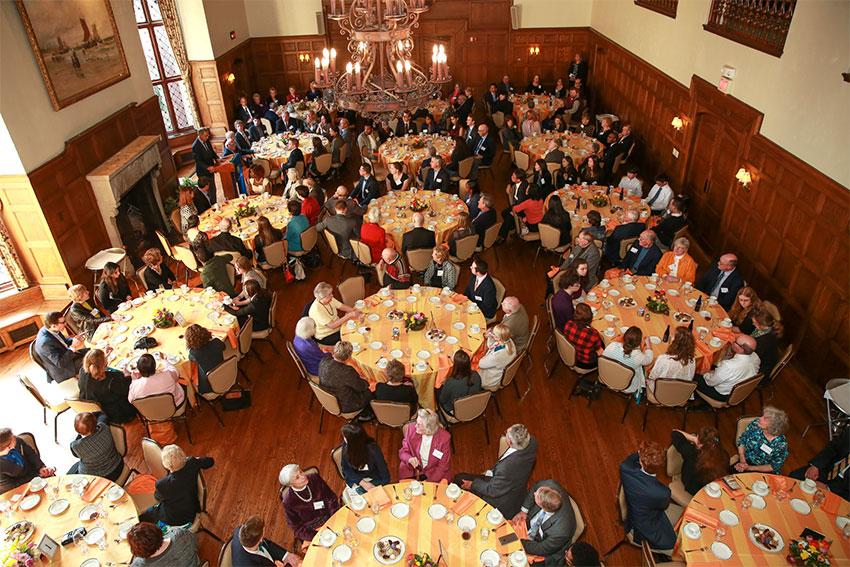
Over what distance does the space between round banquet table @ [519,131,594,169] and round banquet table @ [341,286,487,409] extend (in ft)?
22.3

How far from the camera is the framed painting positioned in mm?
8461

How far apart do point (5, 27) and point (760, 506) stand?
11380 mm

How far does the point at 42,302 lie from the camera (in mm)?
9039

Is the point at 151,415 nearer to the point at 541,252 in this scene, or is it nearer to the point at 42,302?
the point at 42,302

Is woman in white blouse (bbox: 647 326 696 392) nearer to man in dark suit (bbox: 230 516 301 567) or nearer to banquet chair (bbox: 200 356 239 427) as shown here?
man in dark suit (bbox: 230 516 301 567)

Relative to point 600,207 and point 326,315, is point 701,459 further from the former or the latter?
point 600,207

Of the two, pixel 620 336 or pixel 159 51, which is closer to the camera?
pixel 620 336

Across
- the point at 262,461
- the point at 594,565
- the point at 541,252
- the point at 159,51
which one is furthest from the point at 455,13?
the point at 594,565

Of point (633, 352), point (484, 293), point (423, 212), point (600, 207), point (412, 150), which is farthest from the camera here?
point (412, 150)

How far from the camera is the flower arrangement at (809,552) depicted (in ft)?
14.5

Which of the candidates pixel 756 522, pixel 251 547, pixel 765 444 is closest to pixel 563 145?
pixel 765 444

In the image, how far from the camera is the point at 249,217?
10.5m

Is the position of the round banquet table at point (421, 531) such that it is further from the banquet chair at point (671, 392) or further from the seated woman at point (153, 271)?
the seated woman at point (153, 271)

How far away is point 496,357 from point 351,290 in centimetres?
292
